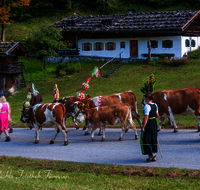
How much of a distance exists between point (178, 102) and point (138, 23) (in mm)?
28542

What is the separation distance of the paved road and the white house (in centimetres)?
2481

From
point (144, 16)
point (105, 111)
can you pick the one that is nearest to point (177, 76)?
point (144, 16)

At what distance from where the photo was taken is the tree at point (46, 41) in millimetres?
40125

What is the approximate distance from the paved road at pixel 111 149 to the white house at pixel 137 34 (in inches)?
977

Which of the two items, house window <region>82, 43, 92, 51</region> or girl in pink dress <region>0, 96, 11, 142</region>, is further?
house window <region>82, 43, 92, 51</region>

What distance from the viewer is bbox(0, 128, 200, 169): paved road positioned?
974 centimetres

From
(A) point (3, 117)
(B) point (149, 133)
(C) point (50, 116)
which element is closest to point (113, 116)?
(C) point (50, 116)

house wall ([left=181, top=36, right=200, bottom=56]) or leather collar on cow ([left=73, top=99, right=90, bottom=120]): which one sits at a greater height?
house wall ([left=181, top=36, right=200, bottom=56])

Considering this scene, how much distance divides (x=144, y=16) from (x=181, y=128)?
101 feet

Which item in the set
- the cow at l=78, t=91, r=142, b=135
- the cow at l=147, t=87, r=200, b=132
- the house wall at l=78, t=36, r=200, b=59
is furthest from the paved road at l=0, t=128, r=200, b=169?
the house wall at l=78, t=36, r=200, b=59

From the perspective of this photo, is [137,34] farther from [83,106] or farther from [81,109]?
[81,109]

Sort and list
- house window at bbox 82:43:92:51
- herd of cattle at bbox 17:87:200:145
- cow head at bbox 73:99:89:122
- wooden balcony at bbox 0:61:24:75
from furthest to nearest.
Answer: house window at bbox 82:43:92:51 < wooden balcony at bbox 0:61:24:75 < cow head at bbox 73:99:89:122 < herd of cattle at bbox 17:87:200:145

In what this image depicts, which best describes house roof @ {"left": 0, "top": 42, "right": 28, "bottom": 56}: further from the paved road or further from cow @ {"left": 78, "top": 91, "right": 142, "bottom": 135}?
cow @ {"left": 78, "top": 91, "right": 142, "bottom": 135}

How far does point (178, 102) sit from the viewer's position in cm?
1374
